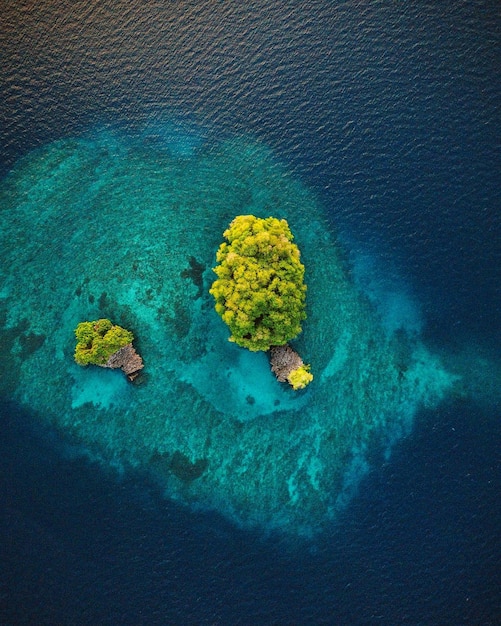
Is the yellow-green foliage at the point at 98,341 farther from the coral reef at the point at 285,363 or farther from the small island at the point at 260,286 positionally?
the coral reef at the point at 285,363

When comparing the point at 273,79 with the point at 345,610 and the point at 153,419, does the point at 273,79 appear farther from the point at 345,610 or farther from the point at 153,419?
the point at 345,610

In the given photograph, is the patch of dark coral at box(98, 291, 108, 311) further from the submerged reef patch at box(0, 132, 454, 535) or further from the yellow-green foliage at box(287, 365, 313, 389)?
the yellow-green foliage at box(287, 365, 313, 389)

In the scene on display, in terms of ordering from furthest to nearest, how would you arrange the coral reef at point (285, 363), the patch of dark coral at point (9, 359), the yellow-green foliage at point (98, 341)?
1. the patch of dark coral at point (9, 359)
2. the coral reef at point (285, 363)
3. the yellow-green foliage at point (98, 341)

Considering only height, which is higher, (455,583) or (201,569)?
(455,583)

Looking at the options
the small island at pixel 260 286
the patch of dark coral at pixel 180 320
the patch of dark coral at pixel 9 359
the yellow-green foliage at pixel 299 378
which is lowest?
the patch of dark coral at pixel 9 359

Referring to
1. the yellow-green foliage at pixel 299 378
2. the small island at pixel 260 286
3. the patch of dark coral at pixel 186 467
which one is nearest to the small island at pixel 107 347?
the patch of dark coral at pixel 186 467

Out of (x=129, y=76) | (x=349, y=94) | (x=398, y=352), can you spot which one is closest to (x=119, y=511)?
(x=398, y=352)

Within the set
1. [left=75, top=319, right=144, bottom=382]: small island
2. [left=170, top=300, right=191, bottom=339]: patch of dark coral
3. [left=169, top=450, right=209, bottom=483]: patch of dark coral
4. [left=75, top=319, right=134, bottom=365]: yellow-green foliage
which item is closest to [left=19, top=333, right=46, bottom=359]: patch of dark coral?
[left=75, top=319, right=144, bottom=382]: small island
